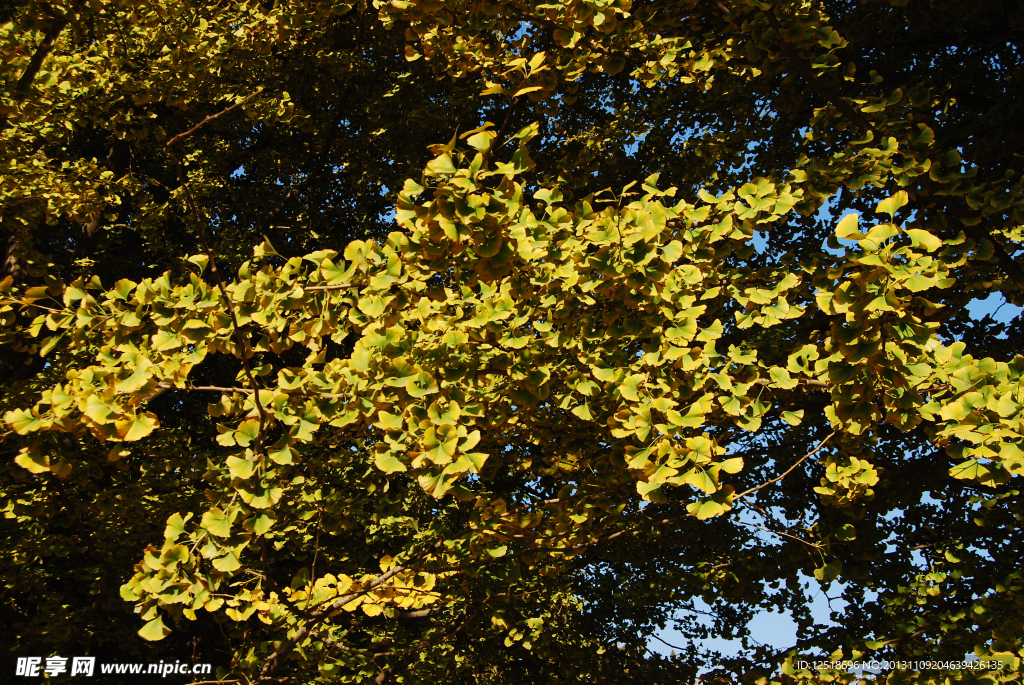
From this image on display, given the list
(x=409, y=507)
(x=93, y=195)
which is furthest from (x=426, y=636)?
(x=93, y=195)

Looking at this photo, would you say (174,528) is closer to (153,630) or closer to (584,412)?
(153,630)

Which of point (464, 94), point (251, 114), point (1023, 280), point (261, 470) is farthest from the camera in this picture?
point (464, 94)

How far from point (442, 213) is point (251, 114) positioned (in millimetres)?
3755

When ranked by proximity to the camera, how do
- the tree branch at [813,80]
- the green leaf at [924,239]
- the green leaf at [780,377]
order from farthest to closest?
1. the tree branch at [813,80]
2. the green leaf at [780,377]
3. the green leaf at [924,239]

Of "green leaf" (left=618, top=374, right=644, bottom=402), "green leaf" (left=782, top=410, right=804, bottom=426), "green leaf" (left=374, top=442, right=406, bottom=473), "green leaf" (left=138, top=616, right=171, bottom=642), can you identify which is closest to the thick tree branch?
"green leaf" (left=138, top=616, right=171, bottom=642)

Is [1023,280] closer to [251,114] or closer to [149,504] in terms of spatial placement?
[251,114]

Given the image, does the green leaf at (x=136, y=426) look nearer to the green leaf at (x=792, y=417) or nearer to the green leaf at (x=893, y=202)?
the green leaf at (x=792, y=417)

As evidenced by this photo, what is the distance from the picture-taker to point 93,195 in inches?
199

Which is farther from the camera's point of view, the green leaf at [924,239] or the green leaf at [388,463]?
the green leaf at [924,239]

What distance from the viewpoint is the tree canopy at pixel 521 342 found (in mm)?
2418

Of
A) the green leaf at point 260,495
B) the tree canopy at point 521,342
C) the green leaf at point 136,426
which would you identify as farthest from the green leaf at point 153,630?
the green leaf at point 136,426

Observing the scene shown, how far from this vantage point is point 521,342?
8.83ft

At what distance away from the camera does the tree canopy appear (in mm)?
2418

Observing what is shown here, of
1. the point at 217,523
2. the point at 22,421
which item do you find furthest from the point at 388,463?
the point at 22,421
